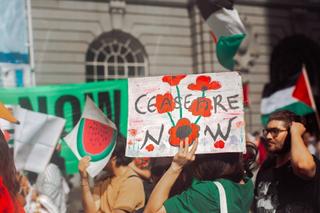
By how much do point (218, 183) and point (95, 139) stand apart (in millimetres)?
1520

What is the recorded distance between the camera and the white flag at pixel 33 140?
490cm

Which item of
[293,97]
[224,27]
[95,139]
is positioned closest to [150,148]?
[95,139]

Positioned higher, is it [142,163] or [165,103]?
[165,103]

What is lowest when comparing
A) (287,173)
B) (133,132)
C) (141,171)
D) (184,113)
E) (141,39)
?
(141,171)

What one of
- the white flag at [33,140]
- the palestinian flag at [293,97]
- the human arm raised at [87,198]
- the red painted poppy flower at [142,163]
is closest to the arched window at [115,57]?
the palestinian flag at [293,97]

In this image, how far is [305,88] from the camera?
7719 mm

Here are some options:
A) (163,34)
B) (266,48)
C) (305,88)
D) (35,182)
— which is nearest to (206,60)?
(163,34)

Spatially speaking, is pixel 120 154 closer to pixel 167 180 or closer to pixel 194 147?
pixel 194 147

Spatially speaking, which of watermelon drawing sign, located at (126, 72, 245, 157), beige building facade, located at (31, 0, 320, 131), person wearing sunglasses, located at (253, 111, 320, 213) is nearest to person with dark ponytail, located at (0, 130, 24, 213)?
watermelon drawing sign, located at (126, 72, 245, 157)

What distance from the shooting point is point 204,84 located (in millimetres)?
3521

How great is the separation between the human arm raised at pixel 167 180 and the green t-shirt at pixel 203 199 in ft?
0.17

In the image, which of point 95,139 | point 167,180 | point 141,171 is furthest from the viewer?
point 95,139

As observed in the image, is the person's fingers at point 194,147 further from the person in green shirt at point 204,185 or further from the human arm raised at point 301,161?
the human arm raised at point 301,161

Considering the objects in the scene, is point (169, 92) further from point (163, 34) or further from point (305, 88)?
point (163, 34)
